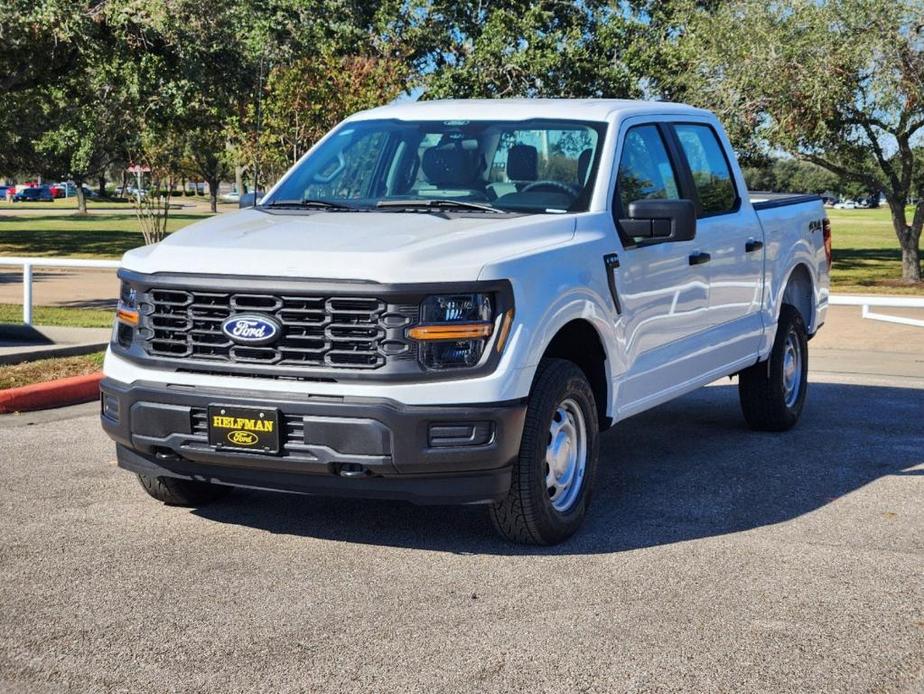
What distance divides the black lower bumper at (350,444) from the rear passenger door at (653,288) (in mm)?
1298

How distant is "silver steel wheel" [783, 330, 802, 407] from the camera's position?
30.0 feet

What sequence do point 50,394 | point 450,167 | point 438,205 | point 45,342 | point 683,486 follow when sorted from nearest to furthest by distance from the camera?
point 438,205, point 450,167, point 683,486, point 50,394, point 45,342

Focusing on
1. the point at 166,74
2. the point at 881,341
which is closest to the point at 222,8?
the point at 166,74

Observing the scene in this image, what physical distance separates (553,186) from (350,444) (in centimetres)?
196

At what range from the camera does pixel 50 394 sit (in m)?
9.81

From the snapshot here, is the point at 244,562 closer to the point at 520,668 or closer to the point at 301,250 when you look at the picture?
the point at 301,250

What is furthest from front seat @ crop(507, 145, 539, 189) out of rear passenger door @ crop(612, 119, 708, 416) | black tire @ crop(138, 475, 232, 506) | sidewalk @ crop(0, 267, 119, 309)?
sidewalk @ crop(0, 267, 119, 309)

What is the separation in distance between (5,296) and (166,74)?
11810 mm

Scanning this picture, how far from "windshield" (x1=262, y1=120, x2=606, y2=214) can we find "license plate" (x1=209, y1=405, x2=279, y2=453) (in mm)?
1527

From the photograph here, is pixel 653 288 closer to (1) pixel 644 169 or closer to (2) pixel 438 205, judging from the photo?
(1) pixel 644 169

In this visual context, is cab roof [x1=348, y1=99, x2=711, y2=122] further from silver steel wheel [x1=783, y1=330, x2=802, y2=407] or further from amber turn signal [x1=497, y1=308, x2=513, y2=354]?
silver steel wheel [x1=783, y1=330, x2=802, y2=407]

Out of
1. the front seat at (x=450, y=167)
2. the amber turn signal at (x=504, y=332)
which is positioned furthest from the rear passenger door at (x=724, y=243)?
the amber turn signal at (x=504, y=332)

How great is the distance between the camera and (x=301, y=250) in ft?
18.4

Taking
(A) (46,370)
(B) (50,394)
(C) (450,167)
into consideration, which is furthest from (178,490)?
(A) (46,370)
